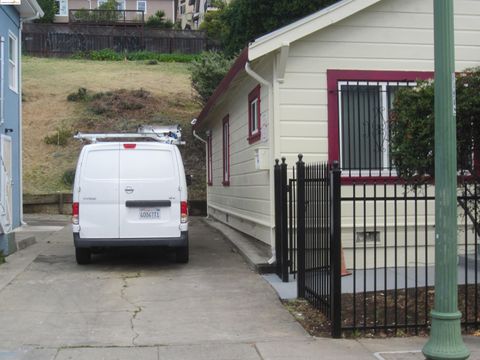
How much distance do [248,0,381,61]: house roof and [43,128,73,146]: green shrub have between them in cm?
1992

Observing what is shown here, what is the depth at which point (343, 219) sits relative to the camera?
9.41 m

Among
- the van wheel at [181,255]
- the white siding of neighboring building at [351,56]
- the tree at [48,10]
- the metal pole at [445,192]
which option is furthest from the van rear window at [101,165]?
the tree at [48,10]

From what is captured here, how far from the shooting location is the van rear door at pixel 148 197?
945 centimetres

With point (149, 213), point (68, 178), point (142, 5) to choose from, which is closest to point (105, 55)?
point (142, 5)

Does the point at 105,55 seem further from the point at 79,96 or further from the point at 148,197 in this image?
the point at 148,197

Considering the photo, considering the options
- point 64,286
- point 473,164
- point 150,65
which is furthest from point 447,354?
point 150,65

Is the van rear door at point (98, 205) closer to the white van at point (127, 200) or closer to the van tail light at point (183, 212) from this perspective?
the white van at point (127, 200)

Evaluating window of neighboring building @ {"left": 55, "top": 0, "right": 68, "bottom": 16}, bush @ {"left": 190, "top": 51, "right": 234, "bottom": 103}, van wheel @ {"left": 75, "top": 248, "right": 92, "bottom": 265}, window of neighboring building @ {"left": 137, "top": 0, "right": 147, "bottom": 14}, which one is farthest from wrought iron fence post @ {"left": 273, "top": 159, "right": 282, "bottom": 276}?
window of neighboring building @ {"left": 55, "top": 0, "right": 68, "bottom": 16}

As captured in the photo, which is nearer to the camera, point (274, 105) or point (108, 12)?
point (274, 105)

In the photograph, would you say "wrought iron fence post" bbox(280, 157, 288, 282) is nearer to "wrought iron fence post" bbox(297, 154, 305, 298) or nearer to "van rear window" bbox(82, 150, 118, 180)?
"wrought iron fence post" bbox(297, 154, 305, 298)

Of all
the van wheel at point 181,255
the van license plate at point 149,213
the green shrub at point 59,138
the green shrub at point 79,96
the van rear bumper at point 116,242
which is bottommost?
the van wheel at point 181,255

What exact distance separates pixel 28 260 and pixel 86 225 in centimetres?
198

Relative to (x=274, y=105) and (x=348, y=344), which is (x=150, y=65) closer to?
(x=274, y=105)

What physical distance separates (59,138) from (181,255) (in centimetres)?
1861
